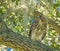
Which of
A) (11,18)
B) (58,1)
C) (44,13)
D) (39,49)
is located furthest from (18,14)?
(39,49)

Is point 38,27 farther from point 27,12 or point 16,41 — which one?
point 16,41

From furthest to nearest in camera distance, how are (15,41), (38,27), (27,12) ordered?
1. (38,27)
2. (27,12)
3. (15,41)

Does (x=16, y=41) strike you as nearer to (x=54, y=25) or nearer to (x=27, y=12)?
(x=27, y=12)

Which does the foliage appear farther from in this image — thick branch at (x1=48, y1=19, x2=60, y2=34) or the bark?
the bark

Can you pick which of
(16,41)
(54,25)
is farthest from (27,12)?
(16,41)

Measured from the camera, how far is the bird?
4609 millimetres

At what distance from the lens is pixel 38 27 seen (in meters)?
4.70

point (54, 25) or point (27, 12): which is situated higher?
point (27, 12)

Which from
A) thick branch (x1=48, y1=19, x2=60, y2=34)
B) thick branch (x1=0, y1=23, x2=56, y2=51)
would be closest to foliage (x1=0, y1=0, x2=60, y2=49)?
thick branch (x1=48, y1=19, x2=60, y2=34)

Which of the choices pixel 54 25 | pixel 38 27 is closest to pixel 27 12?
pixel 38 27

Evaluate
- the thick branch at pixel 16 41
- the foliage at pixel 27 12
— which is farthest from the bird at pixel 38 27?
the thick branch at pixel 16 41

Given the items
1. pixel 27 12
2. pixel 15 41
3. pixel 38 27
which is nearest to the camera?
pixel 15 41

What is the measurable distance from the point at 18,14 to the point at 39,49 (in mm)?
1778

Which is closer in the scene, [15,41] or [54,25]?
[15,41]
